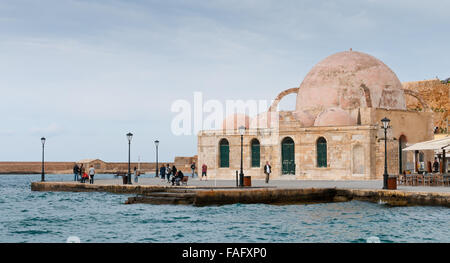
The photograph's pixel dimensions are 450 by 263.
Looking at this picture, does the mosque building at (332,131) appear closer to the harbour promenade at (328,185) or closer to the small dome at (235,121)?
the small dome at (235,121)

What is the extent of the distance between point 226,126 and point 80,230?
21205 mm

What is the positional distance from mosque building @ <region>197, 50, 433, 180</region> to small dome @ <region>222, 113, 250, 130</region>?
0.07 metres

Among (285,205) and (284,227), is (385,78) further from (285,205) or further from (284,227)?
(284,227)

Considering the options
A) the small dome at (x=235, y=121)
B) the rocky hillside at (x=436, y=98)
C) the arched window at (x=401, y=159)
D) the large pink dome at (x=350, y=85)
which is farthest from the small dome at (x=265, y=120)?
the rocky hillside at (x=436, y=98)

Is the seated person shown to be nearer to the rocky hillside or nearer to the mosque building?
the mosque building

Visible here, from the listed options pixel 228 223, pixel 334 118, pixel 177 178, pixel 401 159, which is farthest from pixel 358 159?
pixel 228 223

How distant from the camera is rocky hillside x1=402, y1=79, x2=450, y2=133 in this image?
68250mm

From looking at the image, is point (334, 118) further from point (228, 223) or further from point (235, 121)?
point (228, 223)

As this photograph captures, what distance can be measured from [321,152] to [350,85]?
5.66m

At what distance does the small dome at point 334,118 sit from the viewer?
33.8 metres

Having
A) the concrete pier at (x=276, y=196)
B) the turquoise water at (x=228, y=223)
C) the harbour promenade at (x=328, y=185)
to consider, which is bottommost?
the turquoise water at (x=228, y=223)

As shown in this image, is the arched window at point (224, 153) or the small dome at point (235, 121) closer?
the arched window at point (224, 153)

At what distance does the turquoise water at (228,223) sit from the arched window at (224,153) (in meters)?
13.5

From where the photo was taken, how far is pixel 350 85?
36656 mm
